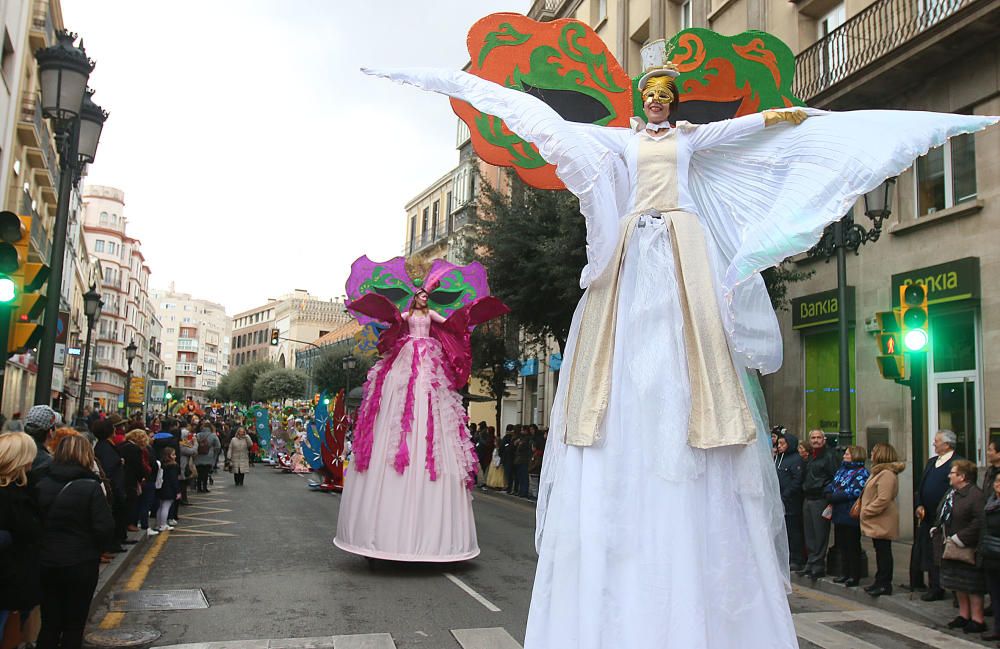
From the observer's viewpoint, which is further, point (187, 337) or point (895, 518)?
point (187, 337)

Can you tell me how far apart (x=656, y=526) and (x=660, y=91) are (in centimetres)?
205

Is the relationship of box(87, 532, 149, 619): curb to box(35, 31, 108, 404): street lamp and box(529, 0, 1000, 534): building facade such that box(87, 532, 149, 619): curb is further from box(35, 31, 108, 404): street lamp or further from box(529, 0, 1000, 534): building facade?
box(529, 0, 1000, 534): building facade

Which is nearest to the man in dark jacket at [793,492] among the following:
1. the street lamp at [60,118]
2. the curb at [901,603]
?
the curb at [901,603]

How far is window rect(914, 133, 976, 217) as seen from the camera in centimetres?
1280

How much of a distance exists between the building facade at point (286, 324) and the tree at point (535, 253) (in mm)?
58872

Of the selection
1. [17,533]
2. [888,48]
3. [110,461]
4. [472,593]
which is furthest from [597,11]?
[17,533]

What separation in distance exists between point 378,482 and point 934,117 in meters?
6.09

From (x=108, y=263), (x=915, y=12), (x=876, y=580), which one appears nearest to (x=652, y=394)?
(x=876, y=580)

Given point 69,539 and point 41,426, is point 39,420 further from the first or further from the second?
point 69,539

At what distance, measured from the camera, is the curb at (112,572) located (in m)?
6.76

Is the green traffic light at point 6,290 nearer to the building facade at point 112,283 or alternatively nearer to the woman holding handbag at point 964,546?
the woman holding handbag at point 964,546

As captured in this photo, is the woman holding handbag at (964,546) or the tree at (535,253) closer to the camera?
the woman holding handbag at (964,546)

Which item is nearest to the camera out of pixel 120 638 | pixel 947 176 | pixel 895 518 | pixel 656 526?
pixel 656 526

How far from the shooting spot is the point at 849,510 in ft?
29.2
